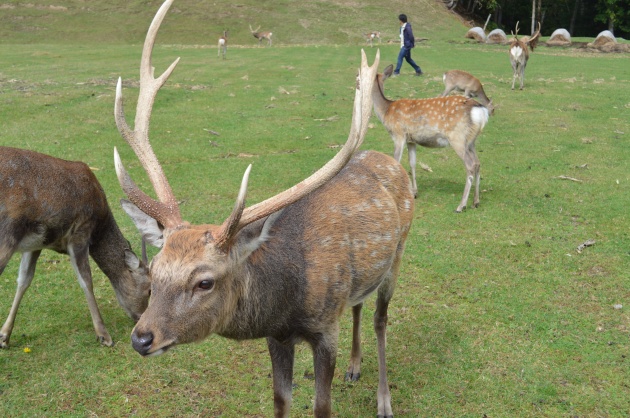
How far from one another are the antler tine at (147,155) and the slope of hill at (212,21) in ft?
95.3

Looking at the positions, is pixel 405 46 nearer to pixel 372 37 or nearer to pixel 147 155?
pixel 372 37

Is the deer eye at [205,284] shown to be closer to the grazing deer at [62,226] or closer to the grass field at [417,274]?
the grass field at [417,274]

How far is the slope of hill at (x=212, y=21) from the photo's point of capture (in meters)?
32.2

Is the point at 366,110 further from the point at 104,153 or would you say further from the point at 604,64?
the point at 604,64

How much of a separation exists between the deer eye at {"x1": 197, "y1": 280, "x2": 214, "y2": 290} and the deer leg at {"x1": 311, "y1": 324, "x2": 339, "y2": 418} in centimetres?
79

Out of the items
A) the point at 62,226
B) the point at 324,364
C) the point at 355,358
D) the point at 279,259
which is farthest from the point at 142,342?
the point at 62,226

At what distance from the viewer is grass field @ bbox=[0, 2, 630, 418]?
171 inches

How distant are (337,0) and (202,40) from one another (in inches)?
493

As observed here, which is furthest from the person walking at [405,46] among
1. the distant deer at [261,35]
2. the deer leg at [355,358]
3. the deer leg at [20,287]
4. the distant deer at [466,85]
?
the deer leg at [355,358]

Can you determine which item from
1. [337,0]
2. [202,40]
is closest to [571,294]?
[202,40]

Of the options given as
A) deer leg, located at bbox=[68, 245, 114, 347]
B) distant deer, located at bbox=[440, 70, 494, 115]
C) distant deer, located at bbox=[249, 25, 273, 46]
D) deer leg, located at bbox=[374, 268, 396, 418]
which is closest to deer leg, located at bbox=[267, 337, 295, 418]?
deer leg, located at bbox=[374, 268, 396, 418]

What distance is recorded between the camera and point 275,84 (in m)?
17.7

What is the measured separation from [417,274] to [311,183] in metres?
3.16

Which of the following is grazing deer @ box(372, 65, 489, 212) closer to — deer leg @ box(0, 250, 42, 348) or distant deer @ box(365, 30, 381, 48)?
deer leg @ box(0, 250, 42, 348)
